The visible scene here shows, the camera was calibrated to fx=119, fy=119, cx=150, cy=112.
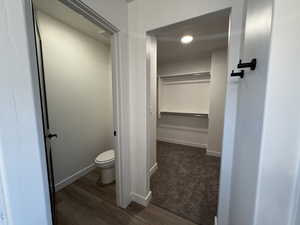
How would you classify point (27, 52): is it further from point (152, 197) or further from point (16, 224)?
point (152, 197)

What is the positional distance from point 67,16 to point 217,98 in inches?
121

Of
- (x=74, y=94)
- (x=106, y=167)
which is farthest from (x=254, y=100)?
(x=74, y=94)

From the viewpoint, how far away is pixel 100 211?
1464 millimetres

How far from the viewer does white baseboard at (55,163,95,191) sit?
1.81m

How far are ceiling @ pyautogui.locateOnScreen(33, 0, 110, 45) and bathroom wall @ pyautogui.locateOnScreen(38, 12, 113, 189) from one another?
7 cm

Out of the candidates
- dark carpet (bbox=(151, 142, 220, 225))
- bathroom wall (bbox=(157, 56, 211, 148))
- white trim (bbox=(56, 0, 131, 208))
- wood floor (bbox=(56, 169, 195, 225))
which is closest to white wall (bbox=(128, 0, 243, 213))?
white trim (bbox=(56, 0, 131, 208))

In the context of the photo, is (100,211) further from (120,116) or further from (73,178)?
(120,116)

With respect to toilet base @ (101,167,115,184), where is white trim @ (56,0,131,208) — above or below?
above

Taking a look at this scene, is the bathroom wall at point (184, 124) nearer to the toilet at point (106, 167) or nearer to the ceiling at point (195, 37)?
the ceiling at point (195, 37)

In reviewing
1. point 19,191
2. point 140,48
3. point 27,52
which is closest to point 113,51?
point 140,48

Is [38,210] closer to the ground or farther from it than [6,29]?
closer to the ground

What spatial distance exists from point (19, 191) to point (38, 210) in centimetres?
16

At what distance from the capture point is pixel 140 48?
1.40 meters

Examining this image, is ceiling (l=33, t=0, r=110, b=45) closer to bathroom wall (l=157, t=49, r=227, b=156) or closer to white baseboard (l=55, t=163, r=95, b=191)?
bathroom wall (l=157, t=49, r=227, b=156)
